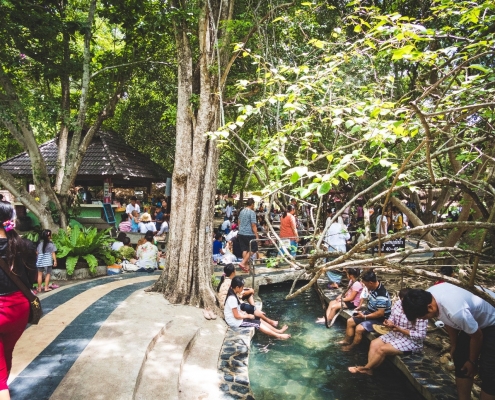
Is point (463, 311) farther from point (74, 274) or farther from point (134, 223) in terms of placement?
point (134, 223)

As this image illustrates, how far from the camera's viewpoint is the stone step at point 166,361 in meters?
3.95

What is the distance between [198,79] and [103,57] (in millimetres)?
5516

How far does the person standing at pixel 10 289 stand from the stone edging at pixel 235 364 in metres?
2.38

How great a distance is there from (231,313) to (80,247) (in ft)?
14.5

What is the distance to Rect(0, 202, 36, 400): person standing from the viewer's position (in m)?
2.97

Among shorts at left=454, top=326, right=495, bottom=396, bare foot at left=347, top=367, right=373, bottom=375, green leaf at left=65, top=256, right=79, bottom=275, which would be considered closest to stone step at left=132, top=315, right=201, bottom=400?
bare foot at left=347, top=367, right=373, bottom=375

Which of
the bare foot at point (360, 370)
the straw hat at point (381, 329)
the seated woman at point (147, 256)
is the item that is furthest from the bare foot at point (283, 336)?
the seated woman at point (147, 256)

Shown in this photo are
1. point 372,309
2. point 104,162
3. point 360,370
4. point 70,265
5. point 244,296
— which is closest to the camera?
point 360,370

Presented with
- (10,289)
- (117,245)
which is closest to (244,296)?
(10,289)

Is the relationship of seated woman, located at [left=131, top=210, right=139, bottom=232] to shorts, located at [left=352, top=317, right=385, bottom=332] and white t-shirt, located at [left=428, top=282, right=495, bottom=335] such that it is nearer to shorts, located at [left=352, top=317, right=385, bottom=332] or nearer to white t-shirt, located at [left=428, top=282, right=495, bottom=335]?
shorts, located at [left=352, top=317, right=385, bottom=332]

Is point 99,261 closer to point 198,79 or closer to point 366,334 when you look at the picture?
point 198,79

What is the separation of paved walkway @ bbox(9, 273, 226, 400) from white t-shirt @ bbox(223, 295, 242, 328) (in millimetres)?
164

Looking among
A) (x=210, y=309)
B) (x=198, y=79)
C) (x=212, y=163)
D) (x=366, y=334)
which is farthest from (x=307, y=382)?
(x=198, y=79)

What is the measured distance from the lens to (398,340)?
5215 mm
